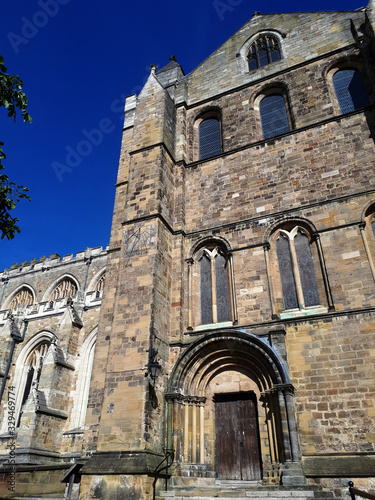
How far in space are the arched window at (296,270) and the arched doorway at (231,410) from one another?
4.99 feet

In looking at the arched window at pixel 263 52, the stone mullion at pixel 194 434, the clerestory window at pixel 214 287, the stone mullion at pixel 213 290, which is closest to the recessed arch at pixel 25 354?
the clerestory window at pixel 214 287

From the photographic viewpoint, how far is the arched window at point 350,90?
12234 millimetres

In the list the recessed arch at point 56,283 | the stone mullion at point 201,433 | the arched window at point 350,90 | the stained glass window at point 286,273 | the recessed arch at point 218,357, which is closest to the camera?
the stone mullion at point 201,433

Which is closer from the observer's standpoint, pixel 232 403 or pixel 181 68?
pixel 232 403

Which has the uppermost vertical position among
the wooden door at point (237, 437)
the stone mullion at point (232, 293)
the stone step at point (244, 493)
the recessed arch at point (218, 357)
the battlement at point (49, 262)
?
the battlement at point (49, 262)

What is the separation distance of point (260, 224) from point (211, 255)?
66.5 inches

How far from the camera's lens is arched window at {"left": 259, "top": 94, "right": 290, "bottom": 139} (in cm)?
1319

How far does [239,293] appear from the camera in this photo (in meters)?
10.6

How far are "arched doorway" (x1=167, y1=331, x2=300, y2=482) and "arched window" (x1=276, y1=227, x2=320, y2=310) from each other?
4.99 feet

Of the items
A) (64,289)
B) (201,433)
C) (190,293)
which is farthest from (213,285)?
(64,289)

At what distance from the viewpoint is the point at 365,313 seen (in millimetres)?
8945

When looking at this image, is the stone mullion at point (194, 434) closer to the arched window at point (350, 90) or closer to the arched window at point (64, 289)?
the arched window at point (350, 90)

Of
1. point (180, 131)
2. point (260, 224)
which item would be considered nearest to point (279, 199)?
point (260, 224)

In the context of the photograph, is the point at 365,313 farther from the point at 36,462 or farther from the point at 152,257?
the point at 36,462
